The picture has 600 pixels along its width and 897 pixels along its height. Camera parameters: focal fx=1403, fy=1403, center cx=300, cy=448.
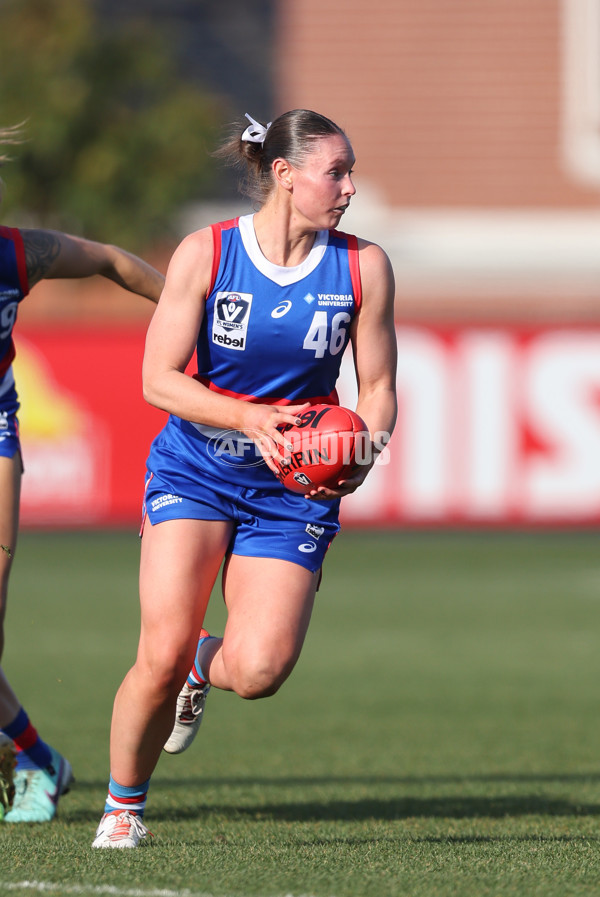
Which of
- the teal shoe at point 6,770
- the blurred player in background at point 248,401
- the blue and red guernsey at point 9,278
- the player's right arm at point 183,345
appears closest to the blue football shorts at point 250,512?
the blurred player in background at point 248,401

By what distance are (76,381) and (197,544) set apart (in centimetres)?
1125

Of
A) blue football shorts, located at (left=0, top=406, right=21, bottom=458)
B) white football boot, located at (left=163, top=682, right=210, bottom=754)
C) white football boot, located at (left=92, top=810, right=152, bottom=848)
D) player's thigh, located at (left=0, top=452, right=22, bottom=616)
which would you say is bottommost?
white football boot, located at (left=92, top=810, right=152, bottom=848)

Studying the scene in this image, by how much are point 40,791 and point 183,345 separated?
6.43 feet

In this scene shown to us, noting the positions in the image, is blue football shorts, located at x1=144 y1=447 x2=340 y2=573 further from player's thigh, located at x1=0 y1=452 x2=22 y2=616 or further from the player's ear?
the player's ear

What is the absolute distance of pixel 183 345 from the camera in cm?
462

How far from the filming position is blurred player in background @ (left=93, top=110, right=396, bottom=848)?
463 centimetres

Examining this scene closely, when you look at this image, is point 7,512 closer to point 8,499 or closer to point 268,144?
point 8,499

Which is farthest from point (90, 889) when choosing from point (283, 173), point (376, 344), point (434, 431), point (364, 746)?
point (434, 431)

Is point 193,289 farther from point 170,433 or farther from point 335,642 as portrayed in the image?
point 335,642

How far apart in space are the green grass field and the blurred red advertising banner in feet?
4.07

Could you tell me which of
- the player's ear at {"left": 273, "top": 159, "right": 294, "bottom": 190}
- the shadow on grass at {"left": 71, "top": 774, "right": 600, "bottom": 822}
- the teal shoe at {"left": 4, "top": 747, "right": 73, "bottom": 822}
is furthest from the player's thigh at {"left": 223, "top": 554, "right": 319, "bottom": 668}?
the player's ear at {"left": 273, "top": 159, "right": 294, "bottom": 190}

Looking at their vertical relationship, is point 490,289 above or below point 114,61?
below

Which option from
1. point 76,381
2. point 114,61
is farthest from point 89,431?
point 114,61

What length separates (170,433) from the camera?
16.2ft
